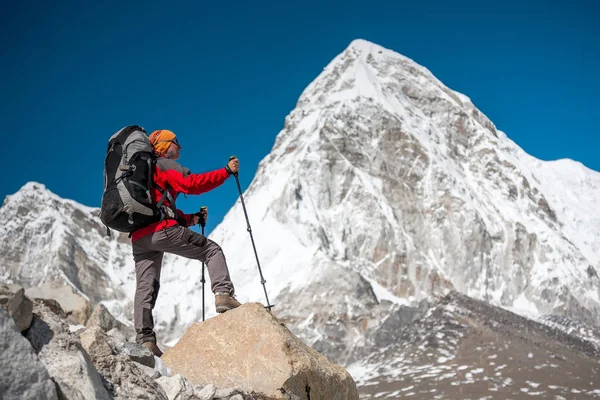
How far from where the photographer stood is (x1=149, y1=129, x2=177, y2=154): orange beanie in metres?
7.25

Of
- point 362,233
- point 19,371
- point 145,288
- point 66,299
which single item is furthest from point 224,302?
point 362,233

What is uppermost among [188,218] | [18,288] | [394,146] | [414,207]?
[394,146]

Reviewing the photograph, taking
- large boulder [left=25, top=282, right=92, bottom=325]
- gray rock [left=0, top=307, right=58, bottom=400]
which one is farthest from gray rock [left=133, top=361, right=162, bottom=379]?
large boulder [left=25, top=282, right=92, bottom=325]

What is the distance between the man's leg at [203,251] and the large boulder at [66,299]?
6687mm

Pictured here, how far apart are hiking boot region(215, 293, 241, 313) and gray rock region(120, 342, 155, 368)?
1.31 metres

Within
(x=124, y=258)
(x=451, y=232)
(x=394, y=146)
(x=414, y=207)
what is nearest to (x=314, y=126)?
(x=394, y=146)

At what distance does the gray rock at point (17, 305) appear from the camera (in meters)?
4.19

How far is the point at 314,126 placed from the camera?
66688mm

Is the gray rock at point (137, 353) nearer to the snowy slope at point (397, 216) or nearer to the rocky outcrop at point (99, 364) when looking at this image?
the rocky outcrop at point (99, 364)

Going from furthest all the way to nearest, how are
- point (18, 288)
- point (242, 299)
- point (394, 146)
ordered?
point (394, 146) < point (242, 299) < point (18, 288)

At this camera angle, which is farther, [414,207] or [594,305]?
[414,207]

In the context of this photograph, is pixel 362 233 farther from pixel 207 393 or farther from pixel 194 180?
pixel 207 393

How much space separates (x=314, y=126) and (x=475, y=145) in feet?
67.9

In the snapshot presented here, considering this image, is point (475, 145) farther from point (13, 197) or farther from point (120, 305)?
point (13, 197)
